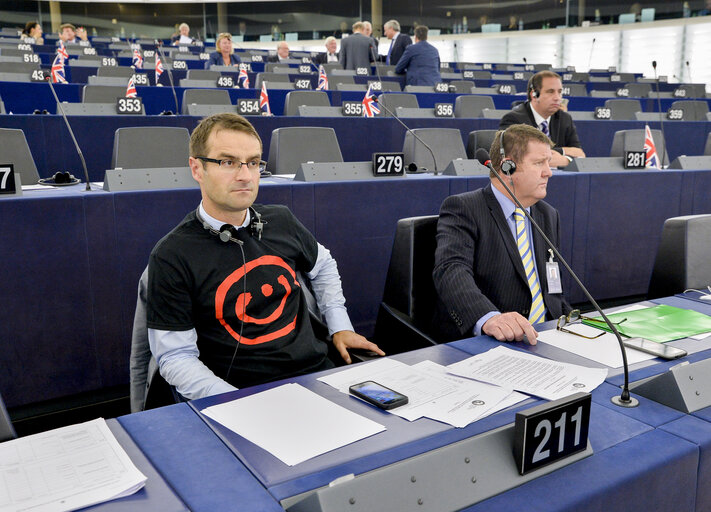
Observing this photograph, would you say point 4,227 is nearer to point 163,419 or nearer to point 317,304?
point 317,304

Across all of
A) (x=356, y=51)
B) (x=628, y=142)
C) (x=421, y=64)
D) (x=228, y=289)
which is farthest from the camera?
(x=356, y=51)

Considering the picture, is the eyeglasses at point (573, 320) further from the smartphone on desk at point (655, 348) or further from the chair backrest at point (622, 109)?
the chair backrest at point (622, 109)

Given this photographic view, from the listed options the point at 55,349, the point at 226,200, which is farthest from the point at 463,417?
the point at 55,349

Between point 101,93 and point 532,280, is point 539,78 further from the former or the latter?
point 101,93

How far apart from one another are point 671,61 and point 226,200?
48.1 ft

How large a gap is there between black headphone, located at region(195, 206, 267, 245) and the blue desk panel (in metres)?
0.47

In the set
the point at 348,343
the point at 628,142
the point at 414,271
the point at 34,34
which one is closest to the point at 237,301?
the point at 348,343

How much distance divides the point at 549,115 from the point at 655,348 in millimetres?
2538

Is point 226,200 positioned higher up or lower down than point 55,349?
higher up

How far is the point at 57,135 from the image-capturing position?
3.50m

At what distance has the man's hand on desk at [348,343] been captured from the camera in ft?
4.92

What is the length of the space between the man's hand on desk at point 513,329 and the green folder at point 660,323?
217 mm

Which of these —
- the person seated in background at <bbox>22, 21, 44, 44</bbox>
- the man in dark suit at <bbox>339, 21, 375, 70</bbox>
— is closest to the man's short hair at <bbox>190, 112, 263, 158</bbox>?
the man in dark suit at <bbox>339, 21, 375, 70</bbox>

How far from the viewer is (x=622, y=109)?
21.2 ft
